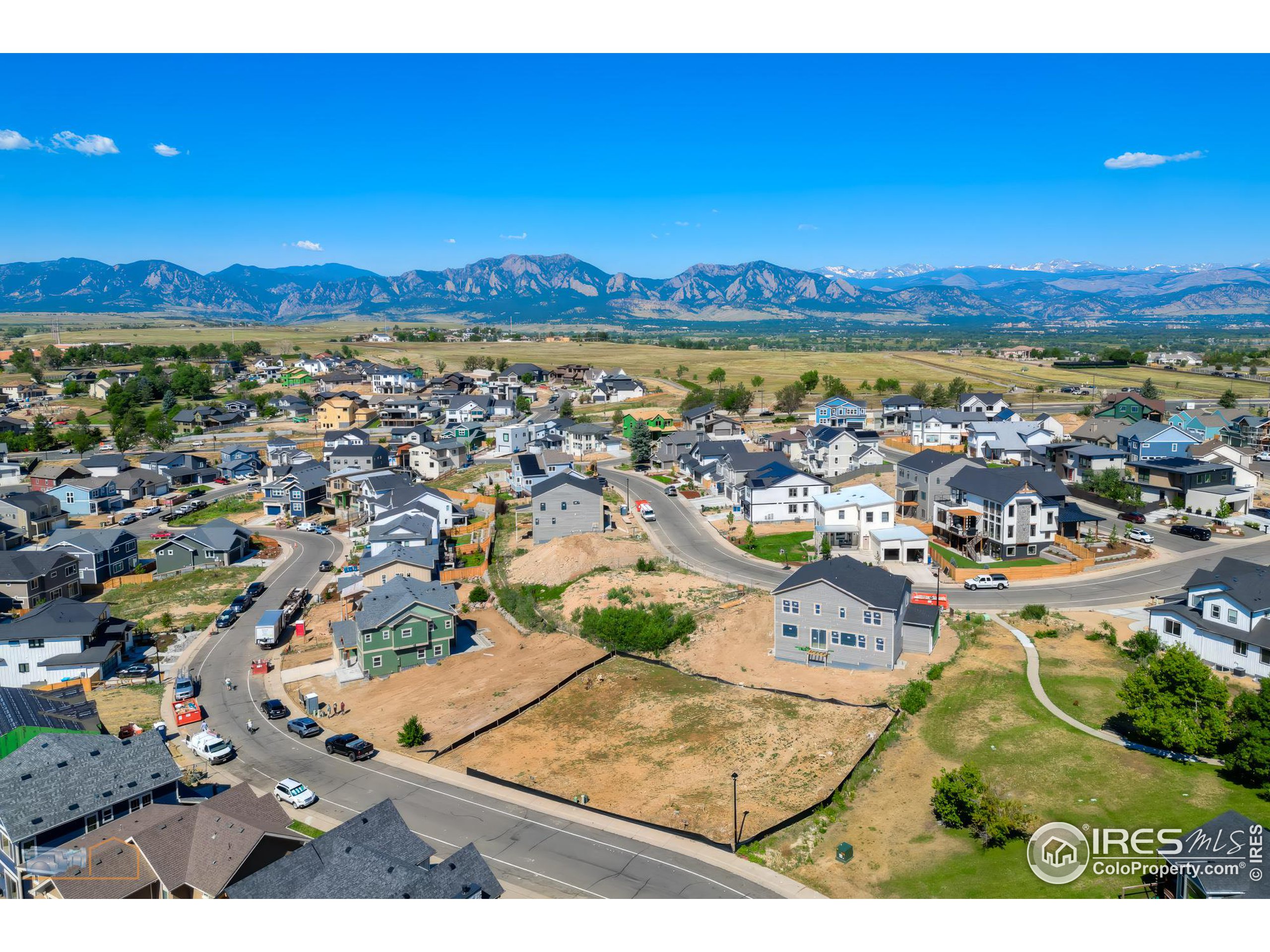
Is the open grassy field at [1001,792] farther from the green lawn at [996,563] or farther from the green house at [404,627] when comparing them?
the green house at [404,627]

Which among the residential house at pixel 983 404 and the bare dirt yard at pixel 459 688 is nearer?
the bare dirt yard at pixel 459 688

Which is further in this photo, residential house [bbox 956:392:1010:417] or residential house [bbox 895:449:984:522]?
residential house [bbox 956:392:1010:417]

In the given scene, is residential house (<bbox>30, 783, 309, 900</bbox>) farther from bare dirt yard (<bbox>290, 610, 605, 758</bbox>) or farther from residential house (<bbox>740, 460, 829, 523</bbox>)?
residential house (<bbox>740, 460, 829, 523</bbox>)

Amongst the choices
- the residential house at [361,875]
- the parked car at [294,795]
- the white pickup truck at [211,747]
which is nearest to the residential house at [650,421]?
the white pickup truck at [211,747]

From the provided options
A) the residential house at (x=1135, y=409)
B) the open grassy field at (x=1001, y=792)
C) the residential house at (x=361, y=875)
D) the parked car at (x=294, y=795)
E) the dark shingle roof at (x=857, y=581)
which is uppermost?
the residential house at (x=1135, y=409)

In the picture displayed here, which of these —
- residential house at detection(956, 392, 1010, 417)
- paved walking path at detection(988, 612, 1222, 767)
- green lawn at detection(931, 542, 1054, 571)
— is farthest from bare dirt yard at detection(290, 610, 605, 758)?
residential house at detection(956, 392, 1010, 417)

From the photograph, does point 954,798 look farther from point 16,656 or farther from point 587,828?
point 16,656

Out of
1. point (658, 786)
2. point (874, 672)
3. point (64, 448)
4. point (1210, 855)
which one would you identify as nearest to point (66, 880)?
point (658, 786)
